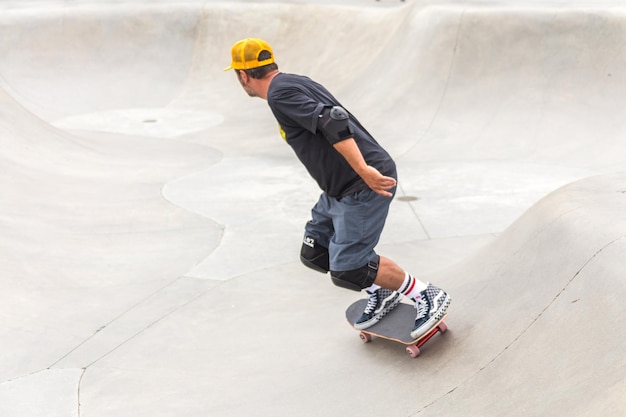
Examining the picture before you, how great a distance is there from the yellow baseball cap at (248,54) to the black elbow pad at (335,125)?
1.81 feet

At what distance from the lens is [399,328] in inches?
175

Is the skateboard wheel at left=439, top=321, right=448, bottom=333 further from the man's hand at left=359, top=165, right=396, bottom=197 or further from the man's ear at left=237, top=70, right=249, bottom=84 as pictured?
the man's ear at left=237, top=70, right=249, bottom=84

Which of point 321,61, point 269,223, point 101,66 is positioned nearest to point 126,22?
point 101,66

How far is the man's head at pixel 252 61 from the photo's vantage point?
405 centimetres

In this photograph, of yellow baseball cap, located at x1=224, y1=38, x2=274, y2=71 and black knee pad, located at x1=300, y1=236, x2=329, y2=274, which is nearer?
yellow baseball cap, located at x1=224, y1=38, x2=274, y2=71

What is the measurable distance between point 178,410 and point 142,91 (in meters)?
14.1

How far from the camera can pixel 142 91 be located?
17359mm

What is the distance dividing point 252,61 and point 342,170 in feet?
2.61

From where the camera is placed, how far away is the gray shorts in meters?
4.07

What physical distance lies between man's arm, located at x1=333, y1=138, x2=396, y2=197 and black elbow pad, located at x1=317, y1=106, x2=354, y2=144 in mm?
32

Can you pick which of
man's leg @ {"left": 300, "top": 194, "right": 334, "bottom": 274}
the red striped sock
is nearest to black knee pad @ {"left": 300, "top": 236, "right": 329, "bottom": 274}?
man's leg @ {"left": 300, "top": 194, "right": 334, "bottom": 274}

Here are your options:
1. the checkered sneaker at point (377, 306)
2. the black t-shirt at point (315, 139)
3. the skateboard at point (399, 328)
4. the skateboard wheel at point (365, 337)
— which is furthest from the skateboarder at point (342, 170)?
the skateboard wheel at point (365, 337)

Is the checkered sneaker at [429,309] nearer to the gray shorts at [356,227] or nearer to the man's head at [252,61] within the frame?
the gray shorts at [356,227]

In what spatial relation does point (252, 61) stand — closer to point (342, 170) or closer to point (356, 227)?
point (342, 170)
